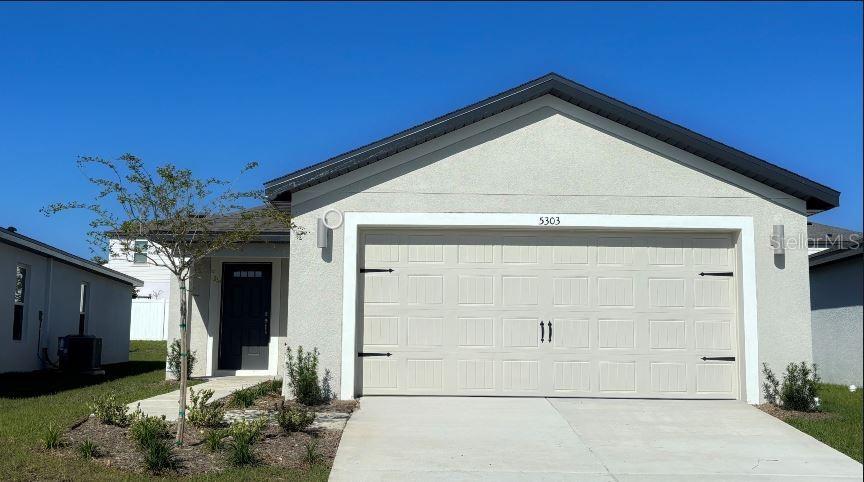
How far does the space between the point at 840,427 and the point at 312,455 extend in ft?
20.5

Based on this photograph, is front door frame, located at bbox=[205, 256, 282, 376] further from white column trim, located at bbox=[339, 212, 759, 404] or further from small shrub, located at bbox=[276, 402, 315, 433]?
small shrub, located at bbox=[276, 402, 315, 433]

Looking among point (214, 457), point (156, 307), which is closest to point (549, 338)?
point (214, 457)

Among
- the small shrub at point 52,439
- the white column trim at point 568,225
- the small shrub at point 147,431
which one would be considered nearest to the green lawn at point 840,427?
the white column trim at point 568,225

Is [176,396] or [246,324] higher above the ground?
[246,324]

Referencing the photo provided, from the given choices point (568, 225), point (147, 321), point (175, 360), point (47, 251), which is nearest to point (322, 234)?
point (568, 225)

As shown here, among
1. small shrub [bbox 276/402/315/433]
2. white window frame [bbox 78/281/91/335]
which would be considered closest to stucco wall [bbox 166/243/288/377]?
small shrub [bbox 276/402/315/433]

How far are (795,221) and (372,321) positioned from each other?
598 centimetres

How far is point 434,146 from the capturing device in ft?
35.7

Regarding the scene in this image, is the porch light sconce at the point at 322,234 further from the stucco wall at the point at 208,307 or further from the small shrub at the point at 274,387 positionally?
the stucco wall at the point at 208,307

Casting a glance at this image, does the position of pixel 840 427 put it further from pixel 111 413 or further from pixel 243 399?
pixel 111 413

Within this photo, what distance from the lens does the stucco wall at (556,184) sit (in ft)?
35.3

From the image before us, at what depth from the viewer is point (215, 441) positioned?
7.98 metres

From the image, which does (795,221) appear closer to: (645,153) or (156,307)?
(645,153)

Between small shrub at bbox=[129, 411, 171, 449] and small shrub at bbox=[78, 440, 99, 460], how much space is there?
0.39 m
